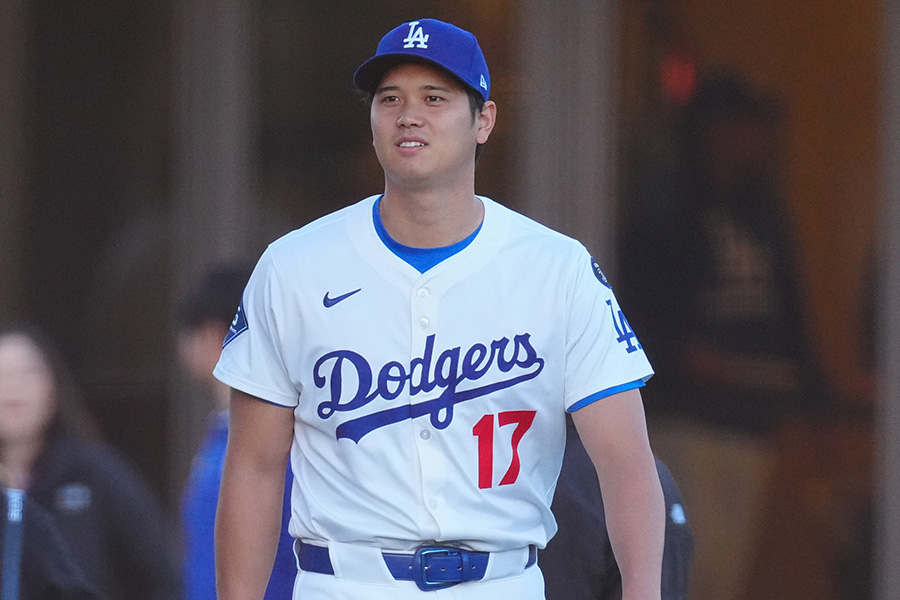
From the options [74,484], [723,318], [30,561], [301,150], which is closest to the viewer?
[30,561]

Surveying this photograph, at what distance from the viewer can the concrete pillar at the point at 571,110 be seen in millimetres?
6590

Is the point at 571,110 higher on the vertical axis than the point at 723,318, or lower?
higher

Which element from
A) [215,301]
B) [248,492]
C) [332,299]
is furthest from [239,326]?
[215,301]

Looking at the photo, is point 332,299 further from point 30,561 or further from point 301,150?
point 301,150

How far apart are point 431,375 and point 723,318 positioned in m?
4.11

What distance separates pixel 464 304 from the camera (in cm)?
273

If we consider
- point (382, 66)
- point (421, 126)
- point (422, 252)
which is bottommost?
point (422, 252)

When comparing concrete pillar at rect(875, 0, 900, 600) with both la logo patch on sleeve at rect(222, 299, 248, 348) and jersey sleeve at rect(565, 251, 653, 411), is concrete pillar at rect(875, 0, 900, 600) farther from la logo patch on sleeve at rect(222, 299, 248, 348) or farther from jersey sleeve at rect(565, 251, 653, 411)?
la logo patch on sleeve at rect(222, 299, 248, 348)

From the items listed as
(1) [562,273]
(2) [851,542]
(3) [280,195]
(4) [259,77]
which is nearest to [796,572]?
(2) [851,542]

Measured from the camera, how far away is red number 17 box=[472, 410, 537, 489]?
8.81ft

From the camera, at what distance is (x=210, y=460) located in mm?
3709

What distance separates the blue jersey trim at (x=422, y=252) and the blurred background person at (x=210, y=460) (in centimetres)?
63

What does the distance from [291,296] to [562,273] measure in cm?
58

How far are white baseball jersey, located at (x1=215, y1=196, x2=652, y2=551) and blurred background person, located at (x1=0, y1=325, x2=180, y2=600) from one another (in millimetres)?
1490
